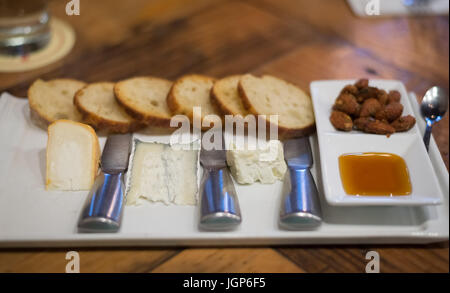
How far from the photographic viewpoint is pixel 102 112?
1728 mm

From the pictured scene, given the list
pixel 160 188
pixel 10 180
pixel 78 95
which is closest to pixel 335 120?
pixel 160 188

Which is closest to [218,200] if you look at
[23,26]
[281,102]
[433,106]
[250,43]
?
[281,102]

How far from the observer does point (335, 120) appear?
1.62 metres

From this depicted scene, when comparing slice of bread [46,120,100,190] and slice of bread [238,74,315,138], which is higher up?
slice of bread [238,74,315,138]

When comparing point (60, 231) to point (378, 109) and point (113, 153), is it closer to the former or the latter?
point (113, 153)

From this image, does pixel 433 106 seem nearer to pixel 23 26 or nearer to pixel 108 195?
pixel 108 195

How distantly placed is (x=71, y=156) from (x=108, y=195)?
263 millimetres

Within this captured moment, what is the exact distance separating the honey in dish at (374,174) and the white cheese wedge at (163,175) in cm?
54

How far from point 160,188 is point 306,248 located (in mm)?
536

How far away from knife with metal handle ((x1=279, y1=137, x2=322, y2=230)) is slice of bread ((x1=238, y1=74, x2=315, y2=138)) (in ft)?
0.52

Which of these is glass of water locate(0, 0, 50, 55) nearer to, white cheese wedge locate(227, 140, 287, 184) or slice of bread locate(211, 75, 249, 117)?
slice of bread locate(211, 75, 249, 117)

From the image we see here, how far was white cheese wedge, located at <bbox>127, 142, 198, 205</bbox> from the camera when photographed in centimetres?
142

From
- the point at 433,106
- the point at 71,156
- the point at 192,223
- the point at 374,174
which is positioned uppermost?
the point at 433,106

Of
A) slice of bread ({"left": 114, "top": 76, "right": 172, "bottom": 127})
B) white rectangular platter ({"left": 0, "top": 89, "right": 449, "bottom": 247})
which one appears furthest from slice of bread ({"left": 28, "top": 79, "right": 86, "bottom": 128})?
white rectangular platter ({"left": 0, "top": 89, "right": 449, "bottom": 247})
